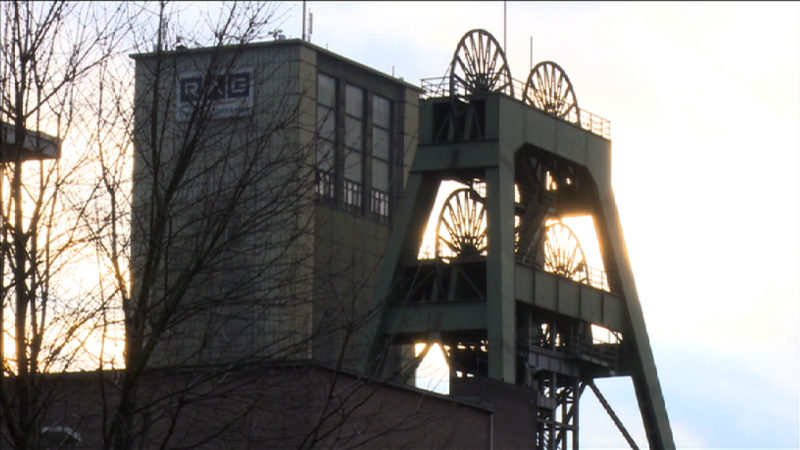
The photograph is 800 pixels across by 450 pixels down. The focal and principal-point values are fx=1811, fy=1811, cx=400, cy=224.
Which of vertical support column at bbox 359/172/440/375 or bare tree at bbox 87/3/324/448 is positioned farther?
vertical support column at bbox 359/172/440/375

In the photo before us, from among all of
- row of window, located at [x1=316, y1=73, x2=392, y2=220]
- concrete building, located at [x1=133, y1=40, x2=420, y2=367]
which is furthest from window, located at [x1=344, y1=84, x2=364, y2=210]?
concrete building, located at [x1=133, y1=40, x2=420, y2=367]

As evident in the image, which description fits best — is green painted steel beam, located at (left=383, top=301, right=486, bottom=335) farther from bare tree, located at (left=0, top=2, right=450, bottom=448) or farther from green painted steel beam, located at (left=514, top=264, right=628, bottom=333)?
bare tree, located at (left=0, top=2, right=450, bottom=448)

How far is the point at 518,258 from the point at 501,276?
2.84 meters

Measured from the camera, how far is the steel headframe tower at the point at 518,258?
54.5m

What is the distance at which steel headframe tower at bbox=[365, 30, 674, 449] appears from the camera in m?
54.5

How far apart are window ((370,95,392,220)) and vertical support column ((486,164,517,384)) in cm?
4064

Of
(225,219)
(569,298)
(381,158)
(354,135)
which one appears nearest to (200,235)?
(225,219)

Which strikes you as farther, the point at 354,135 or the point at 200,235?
the point at 354,135

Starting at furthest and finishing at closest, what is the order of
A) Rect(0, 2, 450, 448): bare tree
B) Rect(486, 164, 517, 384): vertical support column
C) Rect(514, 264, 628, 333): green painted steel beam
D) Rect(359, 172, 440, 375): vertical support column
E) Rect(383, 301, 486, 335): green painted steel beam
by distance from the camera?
1. Rect(359, 172, 440, 375): vertical support column
2. Rect(514, 264, 628, 333): green painted steel beam
3. Rect(383, 301, 486, 335): green painted steel beam
4. Rect(486, 164, 517, 384): vertical support column
5. Rect(0, 2, 450, 448): bare tree

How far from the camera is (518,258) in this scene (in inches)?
2216

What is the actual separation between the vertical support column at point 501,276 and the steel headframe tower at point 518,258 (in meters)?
0.04

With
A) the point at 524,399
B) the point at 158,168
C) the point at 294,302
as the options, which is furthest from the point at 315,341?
the point at 524,399

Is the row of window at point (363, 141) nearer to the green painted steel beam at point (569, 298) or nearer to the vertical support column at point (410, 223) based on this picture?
the green painted steel beam at point (569, 298)

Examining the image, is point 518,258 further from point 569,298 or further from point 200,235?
point 200,235
